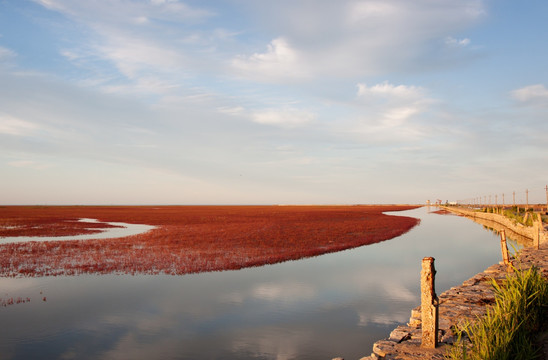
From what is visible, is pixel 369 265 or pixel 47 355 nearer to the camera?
pixel 47 355

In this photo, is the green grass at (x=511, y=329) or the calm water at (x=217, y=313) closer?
the green grass at (x=511, y=329)

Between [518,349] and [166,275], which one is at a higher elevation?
[518,349]

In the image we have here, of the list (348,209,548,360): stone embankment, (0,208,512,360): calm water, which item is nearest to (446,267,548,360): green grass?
(348,209,548,360): stone embankment

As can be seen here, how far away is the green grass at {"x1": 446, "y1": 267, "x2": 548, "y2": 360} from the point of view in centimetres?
577

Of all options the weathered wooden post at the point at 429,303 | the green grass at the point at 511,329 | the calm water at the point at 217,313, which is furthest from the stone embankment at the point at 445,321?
the calm water at the point at 217,313

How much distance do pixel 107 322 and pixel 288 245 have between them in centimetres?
1909

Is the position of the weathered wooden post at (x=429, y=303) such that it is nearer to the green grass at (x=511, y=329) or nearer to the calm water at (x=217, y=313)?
the green grass at (x=511, y=329)

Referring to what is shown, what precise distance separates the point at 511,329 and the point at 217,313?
9.51m

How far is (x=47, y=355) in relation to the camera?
9633 millimetres

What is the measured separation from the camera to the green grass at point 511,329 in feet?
18.9

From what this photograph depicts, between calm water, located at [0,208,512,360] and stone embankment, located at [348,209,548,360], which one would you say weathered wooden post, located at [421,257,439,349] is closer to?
stone embankment, located at [348,209,548,360]

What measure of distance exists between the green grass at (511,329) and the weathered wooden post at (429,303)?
460mm

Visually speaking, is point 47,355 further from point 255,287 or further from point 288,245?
point 288,245

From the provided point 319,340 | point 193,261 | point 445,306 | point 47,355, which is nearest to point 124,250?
point 193,261
